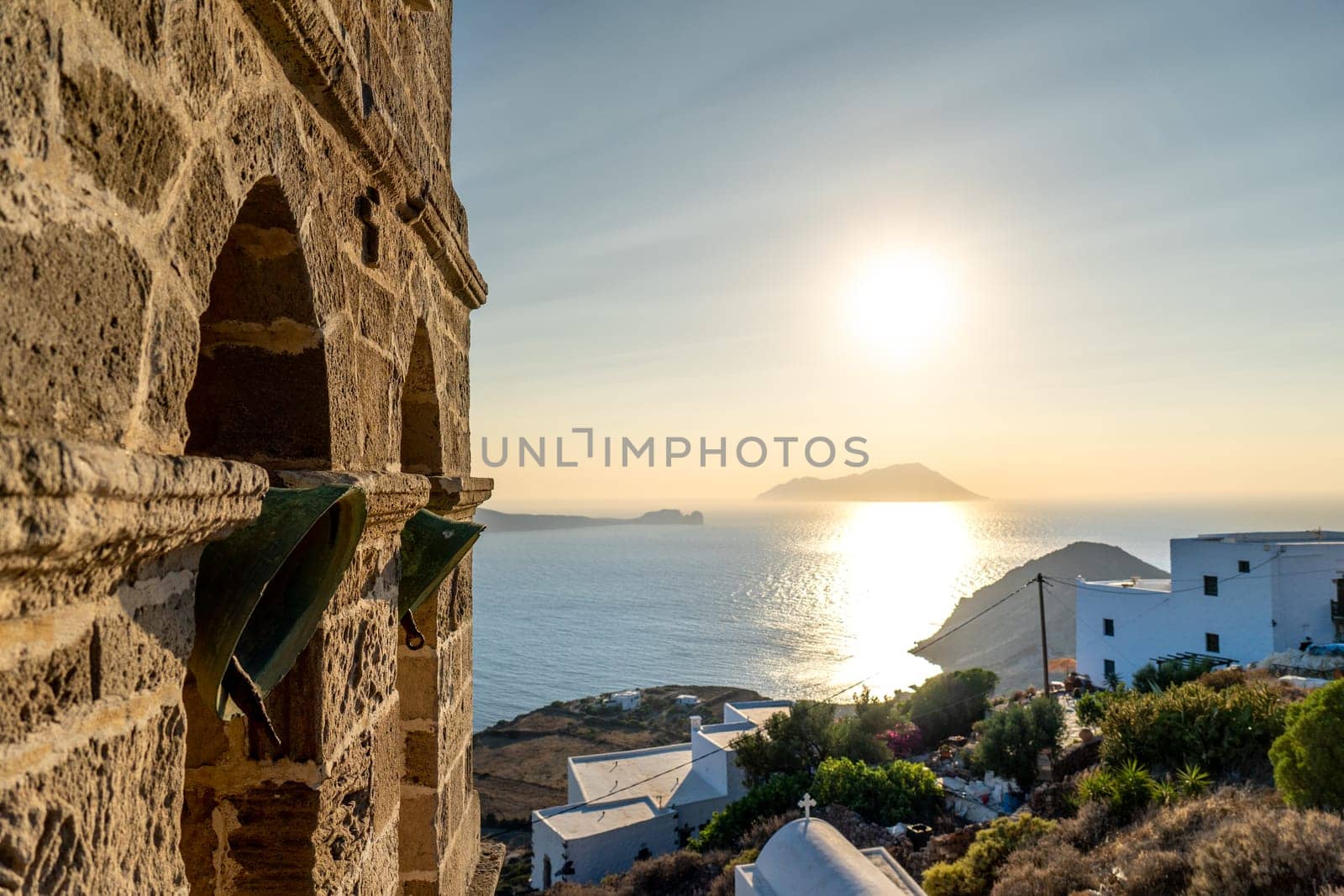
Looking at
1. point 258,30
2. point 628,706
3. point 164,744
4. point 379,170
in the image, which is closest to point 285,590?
point 164,744

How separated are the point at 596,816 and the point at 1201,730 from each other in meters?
11.9

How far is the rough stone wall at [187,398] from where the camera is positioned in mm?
963

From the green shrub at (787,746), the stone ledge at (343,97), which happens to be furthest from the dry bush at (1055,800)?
the stone ledge at (343,97)

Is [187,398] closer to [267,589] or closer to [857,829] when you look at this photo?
[267,589]

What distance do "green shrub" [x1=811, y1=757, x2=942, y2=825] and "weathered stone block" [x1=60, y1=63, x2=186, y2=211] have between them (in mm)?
Result: 17400

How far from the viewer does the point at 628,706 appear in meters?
42.2

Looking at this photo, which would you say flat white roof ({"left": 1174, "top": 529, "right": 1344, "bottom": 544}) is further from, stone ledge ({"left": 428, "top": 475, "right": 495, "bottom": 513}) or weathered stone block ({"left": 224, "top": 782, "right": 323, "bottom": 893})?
weathered stone block ({"left": 224, "top": 782, "right": 323, "bottom": 893})

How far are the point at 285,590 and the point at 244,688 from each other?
21cm

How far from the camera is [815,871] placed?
28.6 ft

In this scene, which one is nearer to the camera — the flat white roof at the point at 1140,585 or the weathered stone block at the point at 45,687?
the weathered stone block at the point at 45,687

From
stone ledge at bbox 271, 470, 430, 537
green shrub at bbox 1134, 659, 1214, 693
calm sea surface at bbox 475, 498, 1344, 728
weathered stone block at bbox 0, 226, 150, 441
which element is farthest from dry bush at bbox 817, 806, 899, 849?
calm sea surface at bbox 475, 498, 1344, 728

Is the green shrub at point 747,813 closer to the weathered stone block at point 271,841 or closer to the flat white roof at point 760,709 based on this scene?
the flat white roof at point 760,709

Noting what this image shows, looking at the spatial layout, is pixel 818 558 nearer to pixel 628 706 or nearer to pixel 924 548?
pixel 924 548

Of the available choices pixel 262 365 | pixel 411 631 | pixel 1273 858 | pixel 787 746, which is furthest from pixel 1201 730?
pixel 262 365
